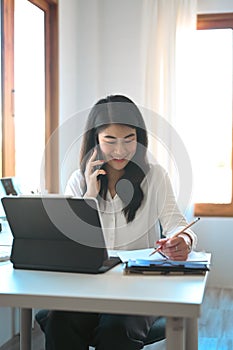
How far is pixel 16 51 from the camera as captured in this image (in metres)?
3.23

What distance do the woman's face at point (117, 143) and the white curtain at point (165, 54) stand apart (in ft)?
5.95

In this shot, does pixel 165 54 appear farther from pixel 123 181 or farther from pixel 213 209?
pixel 123 181

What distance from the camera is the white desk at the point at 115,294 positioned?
1.20m

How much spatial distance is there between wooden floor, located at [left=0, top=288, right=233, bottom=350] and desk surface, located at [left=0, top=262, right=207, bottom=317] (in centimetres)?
137

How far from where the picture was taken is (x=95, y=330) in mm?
1630

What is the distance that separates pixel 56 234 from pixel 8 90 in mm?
1742

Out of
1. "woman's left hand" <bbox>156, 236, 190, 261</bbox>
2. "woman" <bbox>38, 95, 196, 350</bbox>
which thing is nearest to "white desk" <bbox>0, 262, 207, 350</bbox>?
"woman's left hand" <bbox>156, 236, 190, 261</bbox>

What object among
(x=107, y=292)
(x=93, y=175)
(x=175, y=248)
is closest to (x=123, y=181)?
(x=93, y=175)

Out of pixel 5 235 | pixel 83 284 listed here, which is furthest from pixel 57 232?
pixel 5 235

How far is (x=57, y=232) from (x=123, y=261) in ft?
0.73

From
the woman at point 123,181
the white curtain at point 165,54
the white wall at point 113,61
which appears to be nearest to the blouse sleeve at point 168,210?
the woman at point 123,181

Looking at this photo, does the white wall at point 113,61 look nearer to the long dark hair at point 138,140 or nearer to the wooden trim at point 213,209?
the wooden trim at point 213,209

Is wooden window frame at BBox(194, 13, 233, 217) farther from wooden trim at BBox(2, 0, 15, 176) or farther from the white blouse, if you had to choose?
the white blouse

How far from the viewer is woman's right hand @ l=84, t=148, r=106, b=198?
1.89m
